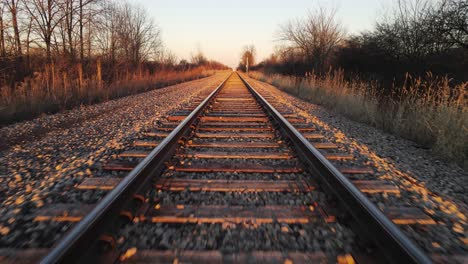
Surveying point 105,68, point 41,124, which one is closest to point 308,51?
point 105,68

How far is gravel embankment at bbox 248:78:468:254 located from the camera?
1817 mm

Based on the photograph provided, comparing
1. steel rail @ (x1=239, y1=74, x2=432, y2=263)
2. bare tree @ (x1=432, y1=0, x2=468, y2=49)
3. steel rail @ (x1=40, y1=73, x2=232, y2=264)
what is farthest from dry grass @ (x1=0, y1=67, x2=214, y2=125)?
bare tree @ (x1=432, y1=0, x2=468, y2=49)

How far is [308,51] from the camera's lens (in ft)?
60.1

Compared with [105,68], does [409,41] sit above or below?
above

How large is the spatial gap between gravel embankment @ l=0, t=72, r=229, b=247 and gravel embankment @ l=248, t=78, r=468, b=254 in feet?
8.41

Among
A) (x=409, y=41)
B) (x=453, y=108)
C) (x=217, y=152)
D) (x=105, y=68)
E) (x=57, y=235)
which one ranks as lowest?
(x=57, y=235)

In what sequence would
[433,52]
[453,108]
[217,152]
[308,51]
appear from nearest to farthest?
[217,152], [453,108], [433,52], [308,51]

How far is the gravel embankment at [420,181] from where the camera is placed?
1.82 meters

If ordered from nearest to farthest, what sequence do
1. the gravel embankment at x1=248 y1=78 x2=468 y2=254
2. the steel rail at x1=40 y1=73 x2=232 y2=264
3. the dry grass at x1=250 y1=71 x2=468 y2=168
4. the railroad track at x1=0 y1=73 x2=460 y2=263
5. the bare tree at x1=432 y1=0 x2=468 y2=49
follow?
1. the steel rail at x1=40 y1=73 x2=232 y2=264
2. the railroad track at x1=0 y1=73 x2=460 y2=263
3. the gravel embankment at x1=248 y1=78 x2=468 y2=254
4. the dry grass at x1=250 y1=71 x2=468 y2=168
5. the bare tree at x1=432 y1=0 x2=468 y2=49

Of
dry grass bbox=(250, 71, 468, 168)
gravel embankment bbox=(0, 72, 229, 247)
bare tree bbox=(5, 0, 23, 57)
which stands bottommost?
gravel embankment bbox=(0, 72, 229, 247)

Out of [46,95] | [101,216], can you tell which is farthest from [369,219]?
[46,95]

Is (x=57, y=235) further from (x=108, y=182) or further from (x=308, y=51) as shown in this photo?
(x=308, y=51)

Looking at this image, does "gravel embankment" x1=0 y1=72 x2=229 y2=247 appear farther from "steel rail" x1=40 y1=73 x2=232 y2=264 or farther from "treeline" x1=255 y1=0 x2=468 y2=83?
"treeline" x1=255 y1=0 x2=468 y2=83

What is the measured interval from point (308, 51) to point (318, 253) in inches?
729
